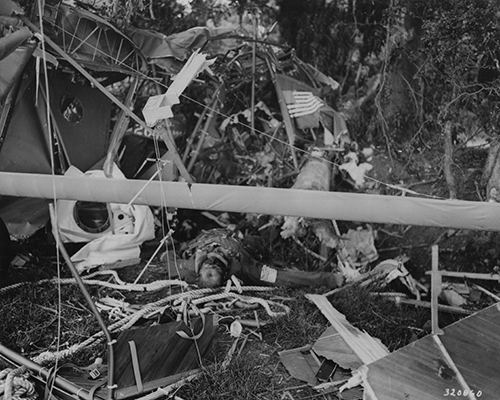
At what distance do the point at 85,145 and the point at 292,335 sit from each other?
3233mm

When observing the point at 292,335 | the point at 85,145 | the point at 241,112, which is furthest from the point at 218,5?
the point at 292,335

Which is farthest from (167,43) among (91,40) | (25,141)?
(25,141)

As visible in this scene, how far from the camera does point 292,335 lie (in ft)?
12.8

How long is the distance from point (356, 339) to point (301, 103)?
350 cm

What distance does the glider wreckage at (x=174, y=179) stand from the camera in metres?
3.42

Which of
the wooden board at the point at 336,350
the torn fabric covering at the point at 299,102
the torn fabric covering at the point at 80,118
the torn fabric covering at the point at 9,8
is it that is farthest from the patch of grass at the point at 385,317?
the torn fabric covering at the point at 9,8

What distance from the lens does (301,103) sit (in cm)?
645

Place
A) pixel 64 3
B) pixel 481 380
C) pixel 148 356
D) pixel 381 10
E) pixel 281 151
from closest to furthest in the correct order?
pixel 481 380 < pixel 148 356 < pixel 64 3 < pixel 281 151 < pixel 381 10

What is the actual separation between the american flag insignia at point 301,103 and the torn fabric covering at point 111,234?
6.93ft

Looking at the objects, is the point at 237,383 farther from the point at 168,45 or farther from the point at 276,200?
the point at 168,45

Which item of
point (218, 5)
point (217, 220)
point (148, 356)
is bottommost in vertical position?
point (217, 220)

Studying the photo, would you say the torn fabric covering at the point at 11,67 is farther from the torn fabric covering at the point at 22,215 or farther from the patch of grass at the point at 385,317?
the patch of grass at the point at 385,317

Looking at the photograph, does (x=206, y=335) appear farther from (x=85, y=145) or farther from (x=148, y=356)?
(x=85, y=145)

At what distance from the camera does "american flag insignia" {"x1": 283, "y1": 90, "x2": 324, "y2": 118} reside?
6.41m
